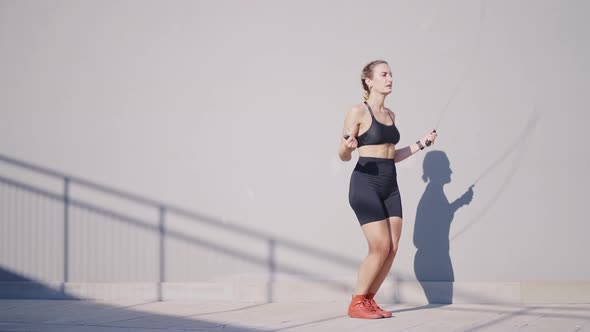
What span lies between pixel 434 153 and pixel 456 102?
0.35m

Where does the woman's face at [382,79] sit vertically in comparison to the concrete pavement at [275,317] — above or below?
above

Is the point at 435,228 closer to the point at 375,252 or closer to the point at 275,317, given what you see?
the point at 375,252

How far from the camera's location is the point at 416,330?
11.1 ft

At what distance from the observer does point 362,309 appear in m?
3.86

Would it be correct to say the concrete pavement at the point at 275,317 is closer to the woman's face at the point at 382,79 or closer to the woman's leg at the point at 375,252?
the woman's leg at the point at 375,252

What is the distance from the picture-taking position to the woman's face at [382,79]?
13.0 feet

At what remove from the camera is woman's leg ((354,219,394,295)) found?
12.6 ft

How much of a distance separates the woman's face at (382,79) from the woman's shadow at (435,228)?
32.7 inches

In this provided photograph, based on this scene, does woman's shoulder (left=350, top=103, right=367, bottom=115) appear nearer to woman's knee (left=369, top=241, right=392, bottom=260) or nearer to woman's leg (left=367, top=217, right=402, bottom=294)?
woman's leg (left=367, top=217, right=402, bottom=294)

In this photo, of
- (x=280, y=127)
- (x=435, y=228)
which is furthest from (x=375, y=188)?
(x=280, y=127)

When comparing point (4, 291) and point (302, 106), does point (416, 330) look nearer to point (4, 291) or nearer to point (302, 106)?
point (302, 106)

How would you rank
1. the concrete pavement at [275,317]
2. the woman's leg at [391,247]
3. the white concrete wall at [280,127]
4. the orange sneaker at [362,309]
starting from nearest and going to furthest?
the concrete pavement at [275,317] < the orange sneaker at [362,309] < the woman's leg at [391,247] < the white concrete wall at [280,127]

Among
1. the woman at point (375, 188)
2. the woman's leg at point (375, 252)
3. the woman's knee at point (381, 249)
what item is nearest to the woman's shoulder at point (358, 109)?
the woman at point (375, 188)

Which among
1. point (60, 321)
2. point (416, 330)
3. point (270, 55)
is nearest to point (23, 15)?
point (270, 55)
